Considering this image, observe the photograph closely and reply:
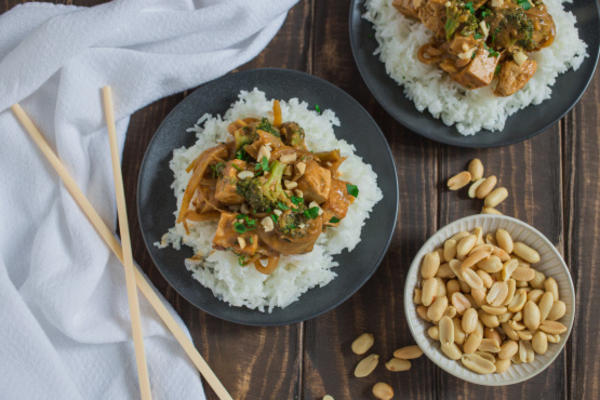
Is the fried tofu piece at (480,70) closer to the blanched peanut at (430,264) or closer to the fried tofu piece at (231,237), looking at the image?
the blanched peanut at (430,264)

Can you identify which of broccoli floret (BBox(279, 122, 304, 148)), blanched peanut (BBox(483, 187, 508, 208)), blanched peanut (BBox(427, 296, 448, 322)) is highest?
broccoli floret (BBox(279, 122, 304, 148))

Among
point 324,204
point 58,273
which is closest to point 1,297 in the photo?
point 58,273

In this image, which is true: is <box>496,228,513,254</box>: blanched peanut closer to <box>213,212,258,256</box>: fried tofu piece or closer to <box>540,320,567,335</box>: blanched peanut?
<box>540,320,567,335</box>: blanched peanut

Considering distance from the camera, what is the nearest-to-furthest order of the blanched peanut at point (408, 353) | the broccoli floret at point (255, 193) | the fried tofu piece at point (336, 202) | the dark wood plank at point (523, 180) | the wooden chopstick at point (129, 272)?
the broccoli floret at point (255, 193) < the fried tofu piece at point (336, 202) < the wooden chopstick at point (129, 272) < the blanched peanut at point (408, 353) < the dark wood plank at point (523, 180)

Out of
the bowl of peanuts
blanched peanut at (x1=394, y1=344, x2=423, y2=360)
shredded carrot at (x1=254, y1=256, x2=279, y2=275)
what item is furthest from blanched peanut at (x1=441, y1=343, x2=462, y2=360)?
shredded carrot at (x1=254, y1=256, x2=279, y2=275)

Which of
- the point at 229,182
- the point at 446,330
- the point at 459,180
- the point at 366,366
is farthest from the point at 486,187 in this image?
the point at 229,182

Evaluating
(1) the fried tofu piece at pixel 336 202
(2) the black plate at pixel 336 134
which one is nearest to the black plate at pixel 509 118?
(2) the black plate at pixel 336 134

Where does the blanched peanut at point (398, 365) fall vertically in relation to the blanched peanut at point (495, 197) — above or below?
below

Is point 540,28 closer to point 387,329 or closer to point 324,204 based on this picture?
point 324,204
